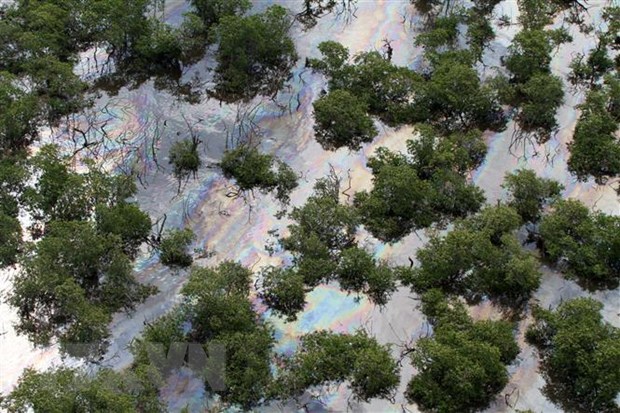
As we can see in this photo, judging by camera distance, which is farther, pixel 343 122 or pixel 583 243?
pixel 343 122

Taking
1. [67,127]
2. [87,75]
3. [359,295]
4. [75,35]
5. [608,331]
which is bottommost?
[608,331]

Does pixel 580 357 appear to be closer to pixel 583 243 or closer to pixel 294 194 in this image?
pixel 583 243

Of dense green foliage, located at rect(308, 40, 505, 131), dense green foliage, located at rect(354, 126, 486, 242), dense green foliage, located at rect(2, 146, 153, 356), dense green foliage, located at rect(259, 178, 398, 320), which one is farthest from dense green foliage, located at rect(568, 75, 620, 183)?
dense green foliage, located at rect(2, 146, 153, 356)

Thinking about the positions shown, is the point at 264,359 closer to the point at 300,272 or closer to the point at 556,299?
the point at 300,272

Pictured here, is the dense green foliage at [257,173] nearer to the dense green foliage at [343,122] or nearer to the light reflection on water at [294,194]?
the light reflection on water at [294,194]

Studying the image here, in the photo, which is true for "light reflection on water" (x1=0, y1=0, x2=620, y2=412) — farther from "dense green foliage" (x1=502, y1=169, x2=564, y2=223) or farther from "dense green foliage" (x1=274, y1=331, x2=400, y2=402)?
"dense green foliage" (x1=502, y1=169, x2=564, y2=223)

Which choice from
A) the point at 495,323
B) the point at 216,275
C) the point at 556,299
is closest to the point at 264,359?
the point at 216,275

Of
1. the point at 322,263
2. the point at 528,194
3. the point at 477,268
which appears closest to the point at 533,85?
the point at 528,194
